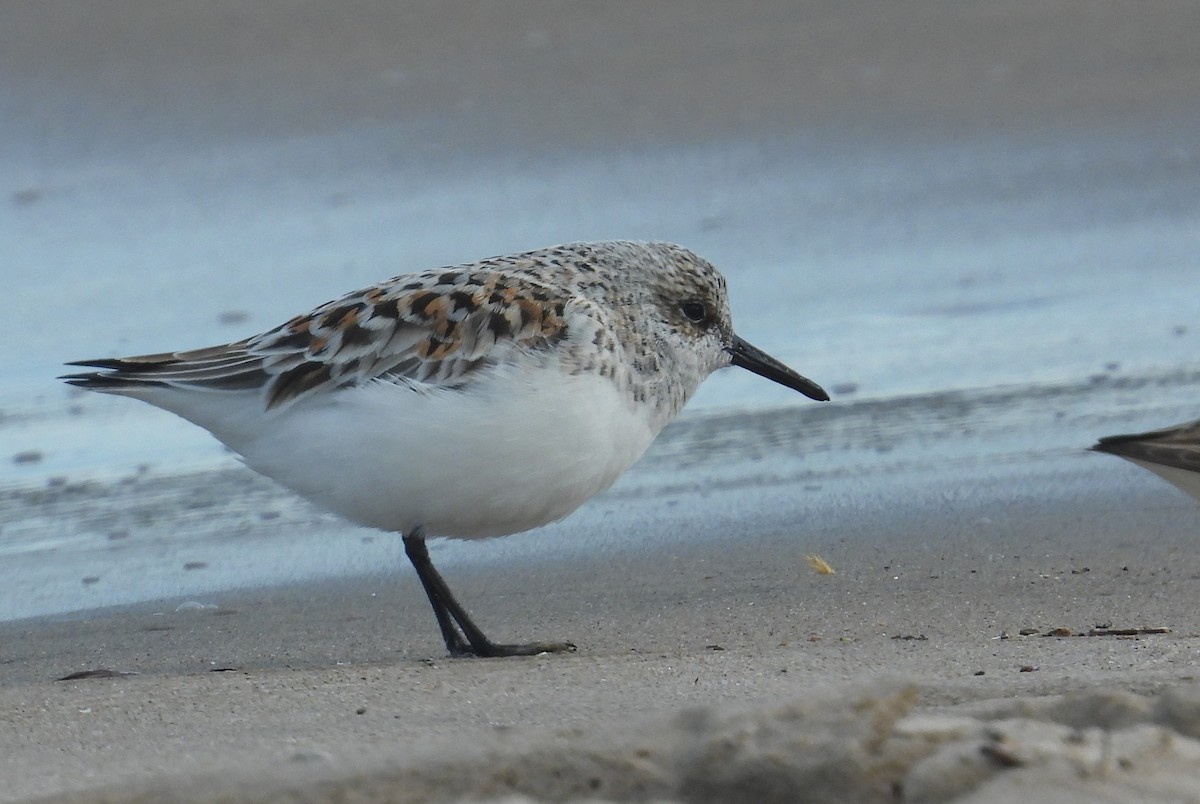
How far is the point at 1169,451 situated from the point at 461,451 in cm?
163

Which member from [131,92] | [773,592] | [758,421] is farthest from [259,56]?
[773,592]

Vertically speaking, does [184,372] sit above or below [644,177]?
below

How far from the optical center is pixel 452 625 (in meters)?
4.38

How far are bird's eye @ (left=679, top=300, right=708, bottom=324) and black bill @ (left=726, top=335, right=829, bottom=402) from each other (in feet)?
0.52

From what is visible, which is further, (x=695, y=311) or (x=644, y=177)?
(x=644, y=177)

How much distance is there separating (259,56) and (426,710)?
7.47 metres

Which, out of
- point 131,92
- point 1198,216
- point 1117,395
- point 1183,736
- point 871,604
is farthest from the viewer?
point 131,92

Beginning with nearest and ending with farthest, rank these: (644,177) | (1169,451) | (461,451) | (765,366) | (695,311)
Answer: (461,451) < (1169,451) < (695,311) < (765,366) < (644,177)

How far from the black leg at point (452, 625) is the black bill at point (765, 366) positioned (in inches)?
40.1

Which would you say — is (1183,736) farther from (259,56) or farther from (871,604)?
(259,56)

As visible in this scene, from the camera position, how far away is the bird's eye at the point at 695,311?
4723 millimetres

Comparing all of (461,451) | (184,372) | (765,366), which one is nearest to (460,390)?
(461,451)

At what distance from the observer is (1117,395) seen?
20.2ft

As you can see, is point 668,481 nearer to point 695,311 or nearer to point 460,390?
point 695,311
